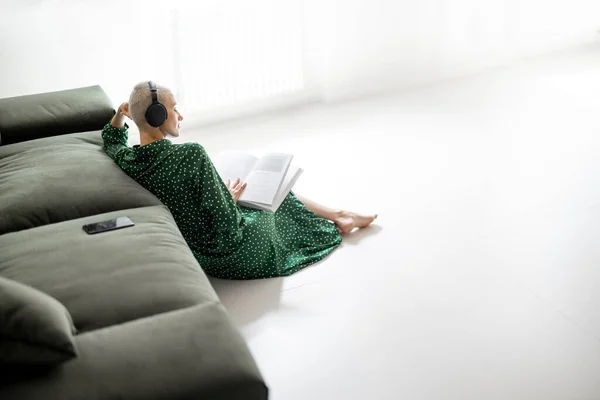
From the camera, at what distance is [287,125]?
4402 millimetres

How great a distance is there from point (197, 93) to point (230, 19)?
0.42 meters

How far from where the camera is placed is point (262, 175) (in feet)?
10.2

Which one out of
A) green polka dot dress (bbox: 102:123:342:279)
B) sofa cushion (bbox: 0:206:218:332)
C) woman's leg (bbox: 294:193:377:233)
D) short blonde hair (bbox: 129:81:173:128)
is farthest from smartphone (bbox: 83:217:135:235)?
woman's leg (bbox: 294:193:377:233)

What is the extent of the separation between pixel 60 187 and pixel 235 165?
775 millimetres

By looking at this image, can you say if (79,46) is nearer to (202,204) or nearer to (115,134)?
(115,134)

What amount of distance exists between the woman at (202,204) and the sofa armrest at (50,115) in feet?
1.01

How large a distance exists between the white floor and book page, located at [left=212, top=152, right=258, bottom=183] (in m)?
0.41

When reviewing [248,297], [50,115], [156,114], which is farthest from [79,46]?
[248,297]

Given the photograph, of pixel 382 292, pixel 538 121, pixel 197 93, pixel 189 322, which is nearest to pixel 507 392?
A: pixel 382 292

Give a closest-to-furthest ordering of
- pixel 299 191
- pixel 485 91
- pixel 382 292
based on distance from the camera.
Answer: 1. pixel 382 292
2. pixel 299 191
3. pixel 485 91

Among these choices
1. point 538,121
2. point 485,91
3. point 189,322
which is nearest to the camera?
point 189,322

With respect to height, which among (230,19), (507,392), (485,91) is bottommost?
(507,392)

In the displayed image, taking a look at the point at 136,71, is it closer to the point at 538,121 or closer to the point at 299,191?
the point at 299,191

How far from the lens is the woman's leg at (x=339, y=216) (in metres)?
3.21
